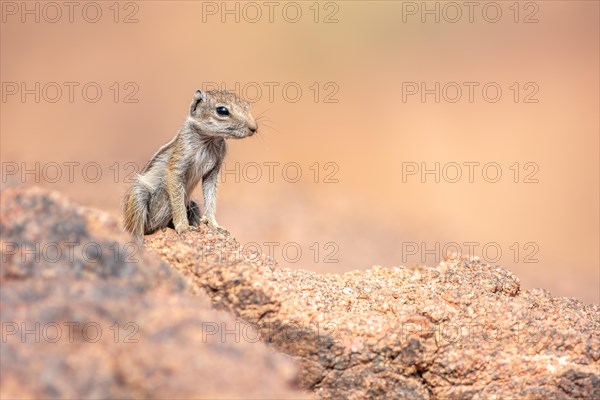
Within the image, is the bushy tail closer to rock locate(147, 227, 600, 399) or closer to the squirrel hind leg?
the squirrel hind leg

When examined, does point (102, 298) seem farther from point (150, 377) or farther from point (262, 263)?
point (262, 263)

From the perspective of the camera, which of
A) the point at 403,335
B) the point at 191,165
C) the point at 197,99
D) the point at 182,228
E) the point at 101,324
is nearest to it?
the point at 101,324

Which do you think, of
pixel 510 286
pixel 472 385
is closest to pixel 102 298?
pixel 472 385

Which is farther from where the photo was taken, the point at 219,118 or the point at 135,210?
the point at 219,118

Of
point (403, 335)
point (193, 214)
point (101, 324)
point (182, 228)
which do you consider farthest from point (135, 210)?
point (403, 335)

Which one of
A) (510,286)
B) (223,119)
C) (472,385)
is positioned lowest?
(472,385)

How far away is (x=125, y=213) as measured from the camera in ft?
23.1

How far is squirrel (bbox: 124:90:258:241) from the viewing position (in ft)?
23.2

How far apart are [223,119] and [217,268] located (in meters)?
2.27

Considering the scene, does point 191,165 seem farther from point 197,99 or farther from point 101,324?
point 101,324

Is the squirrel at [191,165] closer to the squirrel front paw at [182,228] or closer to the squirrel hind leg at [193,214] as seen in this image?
the squirrel hind leg at [193,214]

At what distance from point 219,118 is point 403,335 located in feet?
10.1

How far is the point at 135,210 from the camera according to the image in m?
6.97

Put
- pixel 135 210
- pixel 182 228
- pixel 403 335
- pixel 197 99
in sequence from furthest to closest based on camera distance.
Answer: pixel 197 99
pixel 135 210
pixel 182 228
pixel 403 335
